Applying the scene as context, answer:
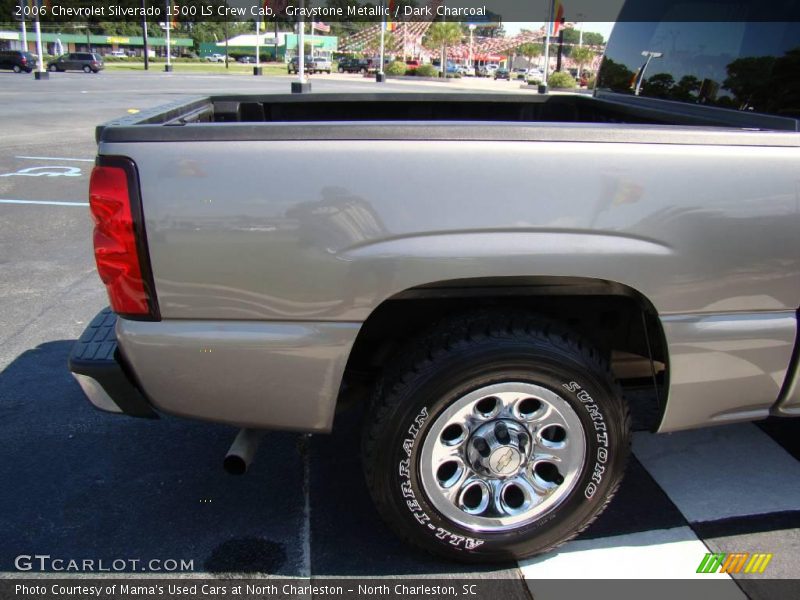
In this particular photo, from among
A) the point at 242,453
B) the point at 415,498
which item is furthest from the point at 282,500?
the point at 415,498

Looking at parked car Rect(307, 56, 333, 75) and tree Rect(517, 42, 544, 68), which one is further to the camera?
tree Rect(517, 42, 544, 68)

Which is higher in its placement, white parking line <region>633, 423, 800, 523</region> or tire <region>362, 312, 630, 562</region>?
tire <region>362, 312, 630, 562</region>

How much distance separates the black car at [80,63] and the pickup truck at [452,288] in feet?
176

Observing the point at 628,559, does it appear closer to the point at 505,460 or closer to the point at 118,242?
the point at 505,460

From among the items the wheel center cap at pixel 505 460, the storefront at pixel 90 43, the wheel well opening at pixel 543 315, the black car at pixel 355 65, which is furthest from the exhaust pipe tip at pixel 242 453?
the storefront at pixel 90 43

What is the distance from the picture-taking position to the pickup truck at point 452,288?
2068mm

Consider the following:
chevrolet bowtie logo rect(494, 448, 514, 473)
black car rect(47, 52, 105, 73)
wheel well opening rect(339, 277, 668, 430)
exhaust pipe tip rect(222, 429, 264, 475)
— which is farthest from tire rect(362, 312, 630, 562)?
black car rect(47, 52, 105, 73)

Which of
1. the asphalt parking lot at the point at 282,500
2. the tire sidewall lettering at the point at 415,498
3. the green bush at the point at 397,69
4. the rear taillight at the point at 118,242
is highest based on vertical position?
the green bush at the point at 397,69

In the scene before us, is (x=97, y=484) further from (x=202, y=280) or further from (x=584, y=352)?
(x=584, y=352)

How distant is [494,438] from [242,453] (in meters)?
0.89

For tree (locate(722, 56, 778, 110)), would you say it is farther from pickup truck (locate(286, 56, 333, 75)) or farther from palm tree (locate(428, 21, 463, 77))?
palm tree (locate(428, 21, 463, 77))

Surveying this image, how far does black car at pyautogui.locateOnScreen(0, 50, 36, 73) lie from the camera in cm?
4469

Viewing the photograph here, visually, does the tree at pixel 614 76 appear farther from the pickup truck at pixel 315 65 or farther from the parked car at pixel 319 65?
the parked car at pixel 319 65

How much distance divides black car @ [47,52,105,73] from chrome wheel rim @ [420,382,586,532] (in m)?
54.5
